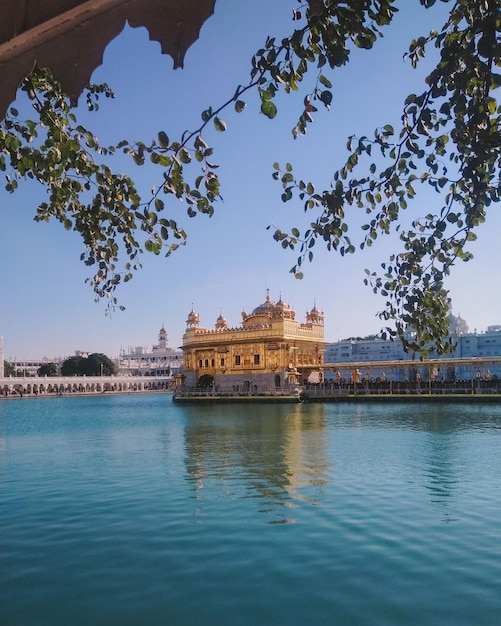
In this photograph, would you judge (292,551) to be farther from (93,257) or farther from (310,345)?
(310,345)

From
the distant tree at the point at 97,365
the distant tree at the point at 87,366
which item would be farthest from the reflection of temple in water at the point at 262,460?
the distant tree at the point at 87,366

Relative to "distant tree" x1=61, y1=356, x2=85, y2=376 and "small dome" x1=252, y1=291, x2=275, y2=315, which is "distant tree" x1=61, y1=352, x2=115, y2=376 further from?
"small dome" x1=252, y1=291, x2=275, y2=315

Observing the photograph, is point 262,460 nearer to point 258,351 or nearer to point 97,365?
point 258,351

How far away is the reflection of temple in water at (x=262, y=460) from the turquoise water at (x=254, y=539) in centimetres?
8

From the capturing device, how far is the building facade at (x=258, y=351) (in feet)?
208

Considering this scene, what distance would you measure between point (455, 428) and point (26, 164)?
26750 mm

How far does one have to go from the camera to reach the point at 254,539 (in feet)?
29.7

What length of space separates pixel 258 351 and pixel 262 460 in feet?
154

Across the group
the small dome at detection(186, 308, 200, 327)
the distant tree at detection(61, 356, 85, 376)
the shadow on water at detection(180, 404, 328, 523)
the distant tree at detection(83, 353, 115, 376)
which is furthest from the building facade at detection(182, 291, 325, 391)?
the distant tree at detection(61, 356, 85, 376)

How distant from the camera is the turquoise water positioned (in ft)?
21.6

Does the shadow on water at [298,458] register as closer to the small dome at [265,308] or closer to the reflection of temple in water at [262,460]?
the reflection of temple in water at [262,460]

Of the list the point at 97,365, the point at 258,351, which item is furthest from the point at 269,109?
the point at 97,365

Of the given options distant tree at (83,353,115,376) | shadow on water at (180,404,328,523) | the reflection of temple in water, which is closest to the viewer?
shadow on water at (180,404,328,523)

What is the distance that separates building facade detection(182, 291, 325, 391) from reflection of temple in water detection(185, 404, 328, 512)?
32522 millimetres
